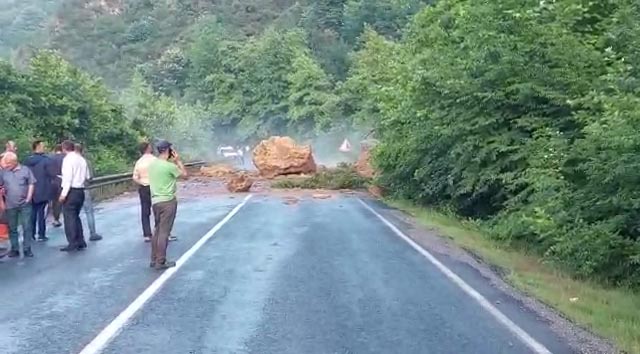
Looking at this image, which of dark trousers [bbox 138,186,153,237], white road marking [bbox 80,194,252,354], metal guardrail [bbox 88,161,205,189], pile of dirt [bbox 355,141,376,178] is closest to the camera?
white road marking [bbox 80,194,252,354]

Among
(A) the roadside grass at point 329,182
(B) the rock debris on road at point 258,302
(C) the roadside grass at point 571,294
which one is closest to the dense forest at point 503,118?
(C) the roadside grass at point 571,294

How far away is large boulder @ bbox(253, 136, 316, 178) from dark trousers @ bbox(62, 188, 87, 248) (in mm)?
27435

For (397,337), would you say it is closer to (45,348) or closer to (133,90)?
(45,348)

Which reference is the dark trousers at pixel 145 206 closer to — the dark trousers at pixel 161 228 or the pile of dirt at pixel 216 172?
the dark trousers at pixel 161 228

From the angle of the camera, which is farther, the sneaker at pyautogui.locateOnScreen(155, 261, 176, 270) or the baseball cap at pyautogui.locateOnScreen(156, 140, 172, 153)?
the baseball cap at pyautogui.locateOnScreen(156, 140, 172, 153)

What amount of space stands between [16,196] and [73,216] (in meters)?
1.01

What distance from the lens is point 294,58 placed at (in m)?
86.2

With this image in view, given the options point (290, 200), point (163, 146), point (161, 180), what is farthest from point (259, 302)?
point (290, 200)

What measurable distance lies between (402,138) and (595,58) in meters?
11.9

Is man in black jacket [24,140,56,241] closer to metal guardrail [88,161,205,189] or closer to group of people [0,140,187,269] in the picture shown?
group of people [0,140,187,269]

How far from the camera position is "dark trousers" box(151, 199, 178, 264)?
→ 43.0 ft

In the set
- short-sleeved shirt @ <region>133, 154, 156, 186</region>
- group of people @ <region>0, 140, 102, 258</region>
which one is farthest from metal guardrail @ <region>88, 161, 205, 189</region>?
short-sleeved shirt @ <region>133, 154, 156, 186</region>

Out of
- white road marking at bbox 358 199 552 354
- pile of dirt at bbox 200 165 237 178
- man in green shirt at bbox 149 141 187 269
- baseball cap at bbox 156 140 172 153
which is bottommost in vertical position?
pile of dirt at bbox 200 165 237 178

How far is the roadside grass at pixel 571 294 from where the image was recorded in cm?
942
